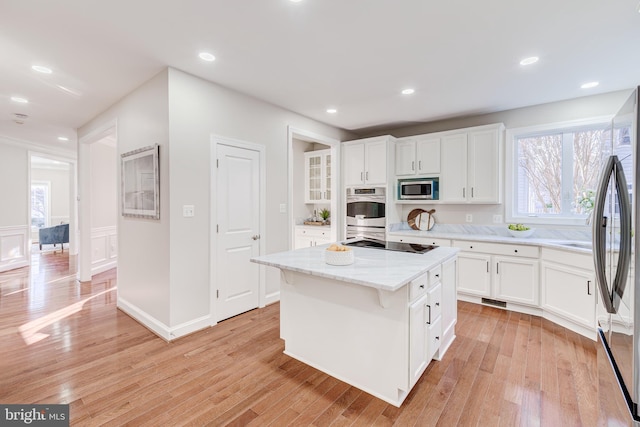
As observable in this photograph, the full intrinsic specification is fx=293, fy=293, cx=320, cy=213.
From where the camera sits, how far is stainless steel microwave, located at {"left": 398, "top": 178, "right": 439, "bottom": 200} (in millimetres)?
4348

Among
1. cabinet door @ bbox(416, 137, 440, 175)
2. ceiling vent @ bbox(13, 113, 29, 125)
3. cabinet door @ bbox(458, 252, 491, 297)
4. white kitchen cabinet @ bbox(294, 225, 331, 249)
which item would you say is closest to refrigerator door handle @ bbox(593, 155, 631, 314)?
cabinet door @ bbox(458, 252, 491, 297)

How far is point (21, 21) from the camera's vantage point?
2064 mm

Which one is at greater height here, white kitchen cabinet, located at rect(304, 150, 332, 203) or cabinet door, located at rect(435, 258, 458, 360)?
white kitchen cabinet, located at rect(304, 150, 332, 203)

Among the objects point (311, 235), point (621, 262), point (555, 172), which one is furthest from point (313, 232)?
point (621, 262)

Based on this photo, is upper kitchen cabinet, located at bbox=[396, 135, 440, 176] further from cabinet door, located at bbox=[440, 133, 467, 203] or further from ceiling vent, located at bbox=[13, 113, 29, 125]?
ceiling vent, located at bbox=[13, 113, 29, 125]

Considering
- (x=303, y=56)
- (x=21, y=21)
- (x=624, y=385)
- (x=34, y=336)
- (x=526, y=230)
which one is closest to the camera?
(x=624, y=385)

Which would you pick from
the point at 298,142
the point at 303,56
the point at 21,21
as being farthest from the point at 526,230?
the point at 21,21

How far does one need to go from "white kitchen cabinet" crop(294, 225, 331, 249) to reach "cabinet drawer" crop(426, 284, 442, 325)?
2.99 m

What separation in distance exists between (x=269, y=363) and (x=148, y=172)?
86.4 inches

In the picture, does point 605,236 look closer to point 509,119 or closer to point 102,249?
point 509,119

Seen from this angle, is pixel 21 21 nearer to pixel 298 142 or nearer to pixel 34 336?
pixel 34 336

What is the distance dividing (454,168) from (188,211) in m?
3.53

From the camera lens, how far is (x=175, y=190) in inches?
110

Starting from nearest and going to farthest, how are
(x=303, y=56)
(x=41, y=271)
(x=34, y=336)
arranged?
(x=303, y=56), (x=34, y=336), (x=41, y=271)
